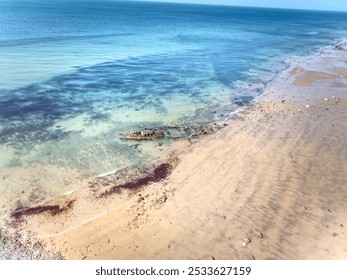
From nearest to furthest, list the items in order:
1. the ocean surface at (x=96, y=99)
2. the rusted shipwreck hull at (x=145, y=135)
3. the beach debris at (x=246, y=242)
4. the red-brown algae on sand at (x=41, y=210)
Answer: the beach debris at (x=246, y=242)
the red-brown algae on sand at (x=41, y=210)
the ocean surface at (x=96, y=99)
the rusted shipwreck hull at (x=145, y=135)

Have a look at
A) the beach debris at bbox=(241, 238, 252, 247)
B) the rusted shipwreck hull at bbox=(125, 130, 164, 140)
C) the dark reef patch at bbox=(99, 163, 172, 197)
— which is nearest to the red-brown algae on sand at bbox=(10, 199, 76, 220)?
the dark reef patch at bbox=(99, 163, 172, 197)

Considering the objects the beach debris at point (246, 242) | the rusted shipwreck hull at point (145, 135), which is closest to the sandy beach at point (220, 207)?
the beach debris at point (246, 242)

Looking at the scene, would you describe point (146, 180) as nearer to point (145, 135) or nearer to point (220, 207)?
point (220, 207)

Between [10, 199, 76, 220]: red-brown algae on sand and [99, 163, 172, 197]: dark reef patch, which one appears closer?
[10, 199, 76, 220]: red-brown algae on sand

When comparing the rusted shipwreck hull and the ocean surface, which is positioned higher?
the rusted shipwreck hull

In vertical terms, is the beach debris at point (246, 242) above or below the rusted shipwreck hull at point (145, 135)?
above

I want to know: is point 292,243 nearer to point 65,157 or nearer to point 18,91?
point 65,157

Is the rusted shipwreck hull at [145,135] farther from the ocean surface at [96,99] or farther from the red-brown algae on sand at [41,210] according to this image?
the red-brown algae on sand at [41,210]

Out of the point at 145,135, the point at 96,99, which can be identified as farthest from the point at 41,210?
the point at 96,99

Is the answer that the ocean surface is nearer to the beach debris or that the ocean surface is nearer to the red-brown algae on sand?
the red-brown algae on sand
